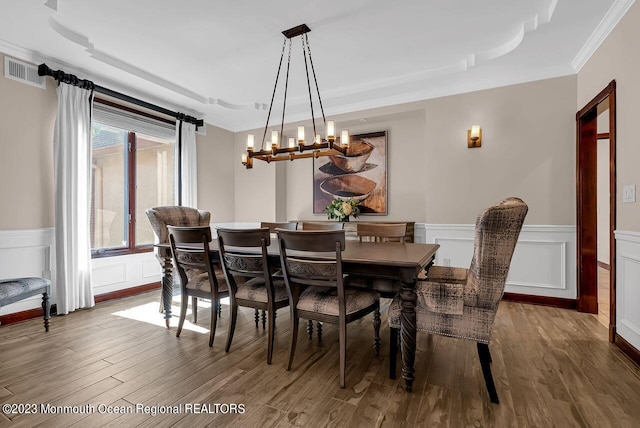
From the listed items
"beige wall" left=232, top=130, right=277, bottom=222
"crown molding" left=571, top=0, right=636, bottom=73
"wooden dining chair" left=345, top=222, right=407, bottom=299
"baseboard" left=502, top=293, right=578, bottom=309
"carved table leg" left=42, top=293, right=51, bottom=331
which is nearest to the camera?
"crown molding" left=571, top=0, right=636, bottom=73

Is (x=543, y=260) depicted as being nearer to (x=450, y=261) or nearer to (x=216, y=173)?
(x=450, y=261)

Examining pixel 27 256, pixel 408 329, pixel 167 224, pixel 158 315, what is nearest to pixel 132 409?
pixel 408 329

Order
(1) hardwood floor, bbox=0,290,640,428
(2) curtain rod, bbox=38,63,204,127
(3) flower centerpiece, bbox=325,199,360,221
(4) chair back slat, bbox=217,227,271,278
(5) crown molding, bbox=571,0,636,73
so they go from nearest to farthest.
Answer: (1) hardwood floor, bbox=0,290,640,428 < (4) chair back slat, bbox=217,227,271,278 < (5) crown molding, bbox=571,0,636,73 < (2) curtain rod, bbox=38,63,204,127 < (3) flower centerpiece, bbox=325,199,360,221

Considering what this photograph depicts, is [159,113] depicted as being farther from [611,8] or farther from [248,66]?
[611,8]

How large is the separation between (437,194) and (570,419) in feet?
9.10

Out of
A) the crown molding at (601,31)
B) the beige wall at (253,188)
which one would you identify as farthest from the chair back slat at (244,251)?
the crown molding at (601,31)

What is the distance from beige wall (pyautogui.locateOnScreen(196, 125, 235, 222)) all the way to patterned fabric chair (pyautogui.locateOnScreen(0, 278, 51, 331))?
2443 millimetres

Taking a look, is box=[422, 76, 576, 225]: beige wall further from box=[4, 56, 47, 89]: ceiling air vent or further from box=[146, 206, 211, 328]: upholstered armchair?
box=[4, 56, 47, 89]: ceiling air vent

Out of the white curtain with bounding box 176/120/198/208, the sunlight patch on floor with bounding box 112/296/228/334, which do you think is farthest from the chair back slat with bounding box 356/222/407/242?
the white curtain with bounding box 176/120/198/208

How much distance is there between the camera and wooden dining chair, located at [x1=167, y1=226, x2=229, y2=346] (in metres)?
2.44

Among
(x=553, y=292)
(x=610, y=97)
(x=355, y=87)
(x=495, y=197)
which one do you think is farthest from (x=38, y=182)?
(x=553, y=292)

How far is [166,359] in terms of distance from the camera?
2287 mm

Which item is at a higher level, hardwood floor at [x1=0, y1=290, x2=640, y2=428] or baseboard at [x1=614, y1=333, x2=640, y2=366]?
baseboard at [x1=614, y1=333, x2=640, y2=366]

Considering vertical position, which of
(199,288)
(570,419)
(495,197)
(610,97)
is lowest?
(570,419)
